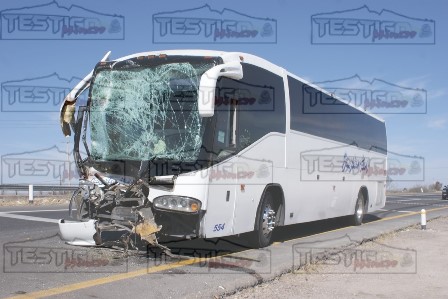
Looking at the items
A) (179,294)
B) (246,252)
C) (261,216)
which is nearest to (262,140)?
(261,216)

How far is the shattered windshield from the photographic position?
8086 millimetres

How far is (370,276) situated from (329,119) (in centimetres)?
608

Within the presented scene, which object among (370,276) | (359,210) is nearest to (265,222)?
(370,276)

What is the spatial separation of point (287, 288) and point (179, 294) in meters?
1.50

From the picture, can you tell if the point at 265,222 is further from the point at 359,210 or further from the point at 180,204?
the point at 359,210

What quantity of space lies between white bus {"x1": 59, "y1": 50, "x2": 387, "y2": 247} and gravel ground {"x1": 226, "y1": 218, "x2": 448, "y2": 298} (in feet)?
4.92

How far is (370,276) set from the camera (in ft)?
26.0

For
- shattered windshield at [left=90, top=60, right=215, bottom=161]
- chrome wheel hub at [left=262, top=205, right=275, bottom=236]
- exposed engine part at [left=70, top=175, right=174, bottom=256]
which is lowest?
chrome wheel hub at [left=262, top=205, right=275, bottom=236]

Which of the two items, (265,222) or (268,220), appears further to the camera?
(268,220)

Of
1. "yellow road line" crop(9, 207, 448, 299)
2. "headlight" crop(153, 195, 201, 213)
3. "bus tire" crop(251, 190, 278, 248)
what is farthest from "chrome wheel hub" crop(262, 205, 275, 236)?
"headlight" crop(153, 195, 201, 213)

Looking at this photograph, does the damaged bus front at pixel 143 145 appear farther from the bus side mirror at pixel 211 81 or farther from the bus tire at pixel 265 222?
the bus tire at pixel 265 222

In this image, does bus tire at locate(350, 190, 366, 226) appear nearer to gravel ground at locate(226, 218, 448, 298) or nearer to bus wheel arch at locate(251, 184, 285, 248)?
gravel ground at locate(226, 218, 448, 298)

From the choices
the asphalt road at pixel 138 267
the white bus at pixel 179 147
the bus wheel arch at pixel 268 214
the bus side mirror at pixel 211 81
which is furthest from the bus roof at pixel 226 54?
the asphalt road at pixel 138 267

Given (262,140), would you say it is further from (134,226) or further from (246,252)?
(134,226)
